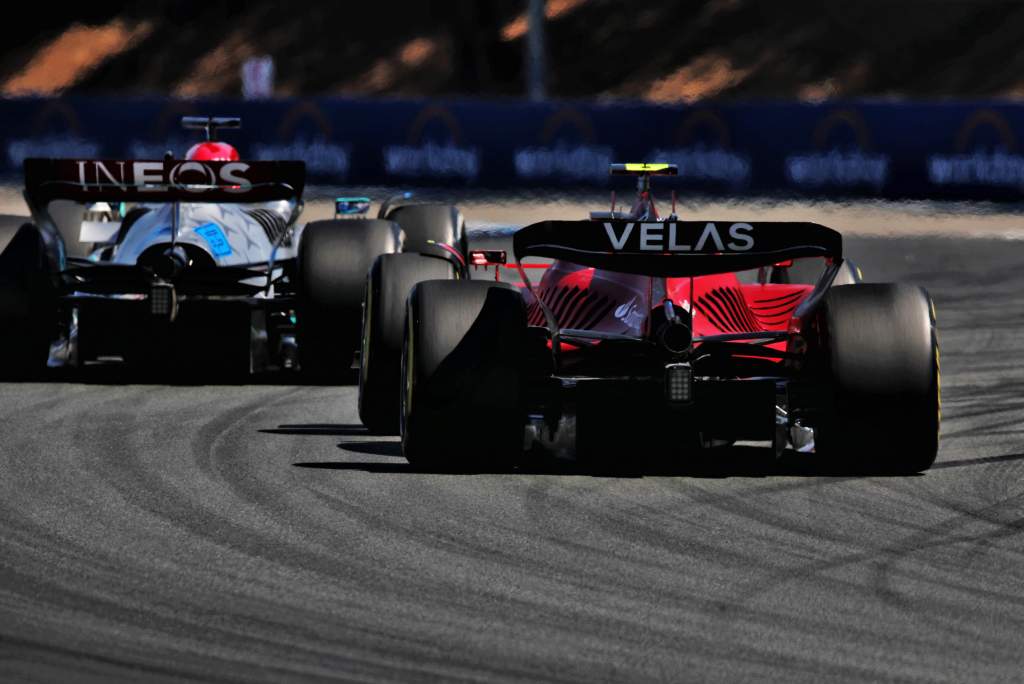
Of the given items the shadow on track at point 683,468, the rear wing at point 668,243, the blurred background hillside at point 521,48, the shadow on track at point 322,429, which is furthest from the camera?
the blurred background hillside at point 521,48

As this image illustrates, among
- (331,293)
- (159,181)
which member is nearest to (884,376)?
(331,293)

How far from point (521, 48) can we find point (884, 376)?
43504 mm

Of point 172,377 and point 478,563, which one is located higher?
point 172,377

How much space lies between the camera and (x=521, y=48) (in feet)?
171

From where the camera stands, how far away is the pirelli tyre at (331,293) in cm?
1284

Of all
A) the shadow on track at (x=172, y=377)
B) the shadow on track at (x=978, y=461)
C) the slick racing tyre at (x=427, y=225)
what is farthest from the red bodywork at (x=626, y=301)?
the slick racing tyre at (x=427, y=225)

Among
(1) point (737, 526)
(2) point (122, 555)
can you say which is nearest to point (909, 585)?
(1) point (737, 526)

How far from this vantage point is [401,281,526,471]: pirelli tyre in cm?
908

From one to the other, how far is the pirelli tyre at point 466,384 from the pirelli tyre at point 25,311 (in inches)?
168

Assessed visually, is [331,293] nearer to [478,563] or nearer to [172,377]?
[172,377]

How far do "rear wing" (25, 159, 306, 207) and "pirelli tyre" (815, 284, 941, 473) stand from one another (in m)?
5.03

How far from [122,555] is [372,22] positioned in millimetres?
49266

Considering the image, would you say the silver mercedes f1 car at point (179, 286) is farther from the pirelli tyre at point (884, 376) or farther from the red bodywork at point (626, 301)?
the pirelli tyre at point (884, 376)

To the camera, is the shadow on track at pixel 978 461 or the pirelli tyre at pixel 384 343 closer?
the shadow on track at pixel 978 461
